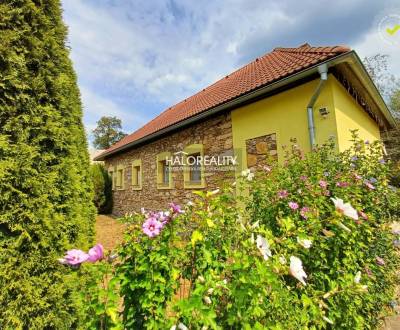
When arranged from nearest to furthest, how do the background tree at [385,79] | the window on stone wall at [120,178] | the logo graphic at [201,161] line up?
the logo graphic at [201,161], the window on stone wall at [120,178], the background tree at [385,79]

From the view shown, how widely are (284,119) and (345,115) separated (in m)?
1.29

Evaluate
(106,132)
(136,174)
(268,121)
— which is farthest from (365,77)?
(106,132)

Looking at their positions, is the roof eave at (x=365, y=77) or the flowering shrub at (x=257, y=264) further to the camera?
the roof eave at (x=365, y=77)

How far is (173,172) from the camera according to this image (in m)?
7.09

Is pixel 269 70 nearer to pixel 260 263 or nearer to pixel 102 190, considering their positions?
pixel 260 263

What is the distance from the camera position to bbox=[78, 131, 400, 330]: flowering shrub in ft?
3.22

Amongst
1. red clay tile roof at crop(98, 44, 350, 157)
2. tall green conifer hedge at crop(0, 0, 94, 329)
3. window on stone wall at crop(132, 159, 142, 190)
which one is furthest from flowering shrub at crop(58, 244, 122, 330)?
window on stone wall at crop(132, 159, 142, 190)

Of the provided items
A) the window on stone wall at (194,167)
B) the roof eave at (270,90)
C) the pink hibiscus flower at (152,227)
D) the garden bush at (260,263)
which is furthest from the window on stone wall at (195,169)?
the pink hibiscus flower at (152,227)

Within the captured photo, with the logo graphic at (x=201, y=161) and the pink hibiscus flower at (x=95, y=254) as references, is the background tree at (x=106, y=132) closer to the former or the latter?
the logo graphic at (x=201, y=161)

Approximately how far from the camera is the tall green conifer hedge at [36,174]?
65.7 inches

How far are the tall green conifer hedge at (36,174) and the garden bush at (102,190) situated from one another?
407 inches

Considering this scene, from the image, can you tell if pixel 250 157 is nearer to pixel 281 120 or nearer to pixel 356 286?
pixel 281 120

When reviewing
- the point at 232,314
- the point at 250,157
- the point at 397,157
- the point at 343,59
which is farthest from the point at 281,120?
the point at 397,157

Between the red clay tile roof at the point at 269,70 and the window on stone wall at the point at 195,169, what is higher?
the red clay tile roof at the point at 269,70
